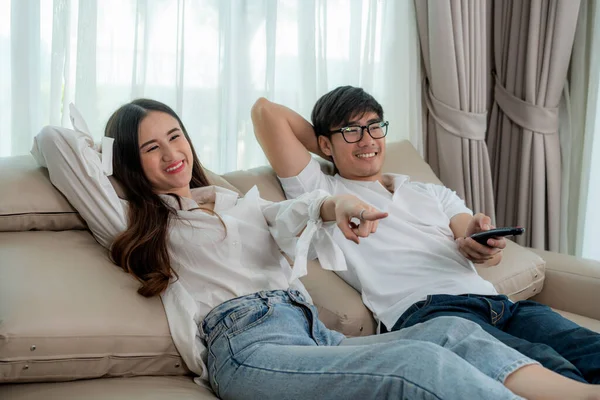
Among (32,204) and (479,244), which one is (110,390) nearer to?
(32,204)

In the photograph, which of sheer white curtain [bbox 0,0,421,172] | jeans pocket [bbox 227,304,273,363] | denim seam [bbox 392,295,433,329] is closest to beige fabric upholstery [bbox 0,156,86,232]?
sheer white curtain [bbox 0,0,421,172]

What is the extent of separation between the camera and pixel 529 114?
3172 mm

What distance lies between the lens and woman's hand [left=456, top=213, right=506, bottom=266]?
6.43ft

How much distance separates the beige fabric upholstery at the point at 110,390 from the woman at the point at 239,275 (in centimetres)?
7

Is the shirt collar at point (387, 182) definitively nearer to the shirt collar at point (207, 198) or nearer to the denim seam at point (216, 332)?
the shirt collar at point (207, 198)

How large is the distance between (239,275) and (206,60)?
41.8 inches

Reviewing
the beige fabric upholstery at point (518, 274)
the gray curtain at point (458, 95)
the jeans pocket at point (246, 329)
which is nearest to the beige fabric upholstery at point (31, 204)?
the jeans pocket at point (246, 329)

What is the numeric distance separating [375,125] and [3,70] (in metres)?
1.16

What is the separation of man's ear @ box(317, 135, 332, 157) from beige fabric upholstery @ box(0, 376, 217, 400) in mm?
1035

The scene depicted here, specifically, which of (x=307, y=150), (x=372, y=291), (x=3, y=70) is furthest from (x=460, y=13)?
(x=3, y=70)

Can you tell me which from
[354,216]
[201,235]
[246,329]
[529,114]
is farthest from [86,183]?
[529,114]

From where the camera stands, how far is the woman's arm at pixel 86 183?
170 centimetres

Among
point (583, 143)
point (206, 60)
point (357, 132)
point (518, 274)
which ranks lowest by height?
point (518, 274)

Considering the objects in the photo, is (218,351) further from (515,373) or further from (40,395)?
(515,373)
